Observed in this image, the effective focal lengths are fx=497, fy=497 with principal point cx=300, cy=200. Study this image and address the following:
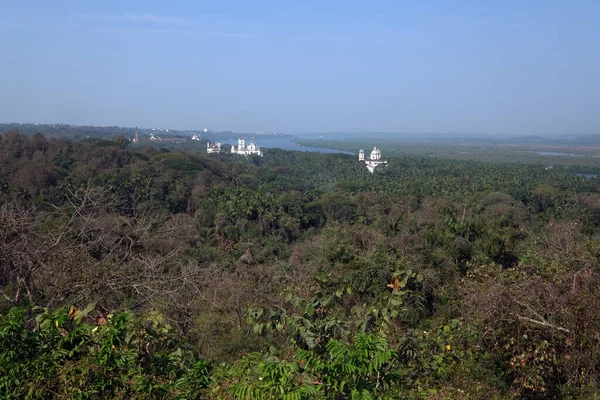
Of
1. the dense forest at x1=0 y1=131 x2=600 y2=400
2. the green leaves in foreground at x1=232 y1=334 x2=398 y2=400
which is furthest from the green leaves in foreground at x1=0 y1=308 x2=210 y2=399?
the green leaves in foreground at x1=232 y1=334 x2=398 y2=400

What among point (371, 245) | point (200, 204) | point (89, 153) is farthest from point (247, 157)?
point (371, 245)

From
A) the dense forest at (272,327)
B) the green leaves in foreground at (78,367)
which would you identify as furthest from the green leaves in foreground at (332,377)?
the green leaves in foreground at (78,367)

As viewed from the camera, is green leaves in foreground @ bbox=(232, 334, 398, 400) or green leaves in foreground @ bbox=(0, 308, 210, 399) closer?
green leaves in foreground @ bbox=(232, 334, 398, 400)

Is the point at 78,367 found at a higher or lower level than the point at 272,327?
higher

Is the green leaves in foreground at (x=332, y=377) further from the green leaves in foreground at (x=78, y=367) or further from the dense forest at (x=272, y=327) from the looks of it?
the green leaves in foreground at (x=78, y=367)

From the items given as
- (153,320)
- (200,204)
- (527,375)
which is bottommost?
(200,204)

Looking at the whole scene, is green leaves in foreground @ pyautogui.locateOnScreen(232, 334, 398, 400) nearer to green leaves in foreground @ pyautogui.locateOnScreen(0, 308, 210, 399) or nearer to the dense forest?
the dense forest

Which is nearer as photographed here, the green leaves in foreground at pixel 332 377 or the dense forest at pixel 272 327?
the green leaves in foreground at pixel 332 377

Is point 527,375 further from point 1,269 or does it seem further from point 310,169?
point 310,169

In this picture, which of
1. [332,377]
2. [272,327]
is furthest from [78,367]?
[272,327]

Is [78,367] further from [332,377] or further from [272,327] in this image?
[272,327]

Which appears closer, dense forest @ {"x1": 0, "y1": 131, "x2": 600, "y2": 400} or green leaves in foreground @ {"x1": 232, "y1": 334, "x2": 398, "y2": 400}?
green leaves in foreground @ {"x1": 232, "y1": 334, "x2": 398, "y2": 400}
